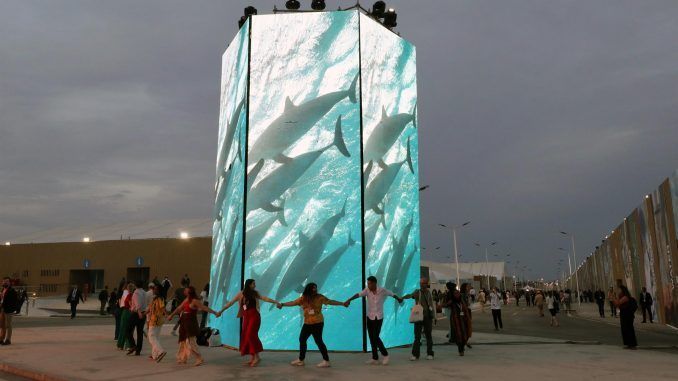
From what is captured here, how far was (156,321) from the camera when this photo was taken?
35.2 ft

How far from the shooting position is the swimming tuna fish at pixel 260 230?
40.6 feet

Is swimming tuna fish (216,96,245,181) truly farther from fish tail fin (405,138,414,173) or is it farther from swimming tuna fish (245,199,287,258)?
fish tail fin (405,138,414,173)

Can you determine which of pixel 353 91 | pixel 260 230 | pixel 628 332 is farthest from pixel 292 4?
pixel 628 332

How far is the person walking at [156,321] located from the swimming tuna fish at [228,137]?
4.62 metres

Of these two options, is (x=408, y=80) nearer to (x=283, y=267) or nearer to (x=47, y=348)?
(x=283, y=267)

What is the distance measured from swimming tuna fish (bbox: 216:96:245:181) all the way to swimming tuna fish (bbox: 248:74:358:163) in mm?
1222

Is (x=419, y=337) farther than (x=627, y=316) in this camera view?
No

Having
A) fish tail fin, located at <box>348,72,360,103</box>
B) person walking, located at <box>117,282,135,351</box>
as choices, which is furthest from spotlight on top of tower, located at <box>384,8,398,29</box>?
person walking, located at <box>117,282,135,351</box>

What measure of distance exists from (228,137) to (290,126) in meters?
2.52

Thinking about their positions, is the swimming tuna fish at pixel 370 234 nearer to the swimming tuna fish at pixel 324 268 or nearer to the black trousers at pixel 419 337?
the swimming tuna fish at pixel 324 268

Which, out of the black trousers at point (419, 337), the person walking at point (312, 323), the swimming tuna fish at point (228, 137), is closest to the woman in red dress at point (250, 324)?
the person walking at point (312, 323)

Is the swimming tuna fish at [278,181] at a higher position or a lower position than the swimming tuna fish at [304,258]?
higher

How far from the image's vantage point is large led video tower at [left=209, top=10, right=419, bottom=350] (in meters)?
12.2

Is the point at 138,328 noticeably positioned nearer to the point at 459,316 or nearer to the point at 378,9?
the point at 459,316
